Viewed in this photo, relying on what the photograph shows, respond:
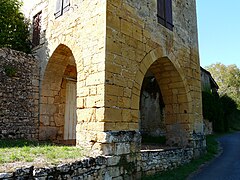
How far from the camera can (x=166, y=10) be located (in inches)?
260

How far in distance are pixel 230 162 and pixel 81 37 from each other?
18.3 ft

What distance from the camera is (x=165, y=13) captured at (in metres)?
Result: 6.54

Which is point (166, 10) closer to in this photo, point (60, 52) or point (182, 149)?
point (60, 52)

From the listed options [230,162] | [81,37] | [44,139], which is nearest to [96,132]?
[81,37]

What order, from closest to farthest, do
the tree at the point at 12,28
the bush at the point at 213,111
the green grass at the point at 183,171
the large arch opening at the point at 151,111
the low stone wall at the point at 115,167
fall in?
the low stone wall at the point at 115,167 → the green grass at the point at 183,171 → the tree at the point at 12,28 → the large arch opening at the point at 151,111 → the bush at the point at 213,111

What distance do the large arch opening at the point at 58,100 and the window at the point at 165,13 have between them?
2723mm

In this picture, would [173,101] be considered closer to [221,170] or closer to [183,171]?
[183,171]

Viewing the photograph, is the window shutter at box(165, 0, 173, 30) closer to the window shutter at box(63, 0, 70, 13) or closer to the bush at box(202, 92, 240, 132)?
the window shutter at box(63, 0, 70, 13)

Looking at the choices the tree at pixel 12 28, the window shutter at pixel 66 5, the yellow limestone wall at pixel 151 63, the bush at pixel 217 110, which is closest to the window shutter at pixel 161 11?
the yellow limestone wall at pixel 151 63

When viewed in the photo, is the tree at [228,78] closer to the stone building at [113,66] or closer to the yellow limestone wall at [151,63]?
the yellow limestone wall at [151,63]

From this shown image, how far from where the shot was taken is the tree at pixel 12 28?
716 cm

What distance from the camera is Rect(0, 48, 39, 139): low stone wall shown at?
584cm

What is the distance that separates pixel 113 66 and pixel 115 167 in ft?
6.47

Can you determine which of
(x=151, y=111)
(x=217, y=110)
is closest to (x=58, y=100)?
(x=151, y=111)
